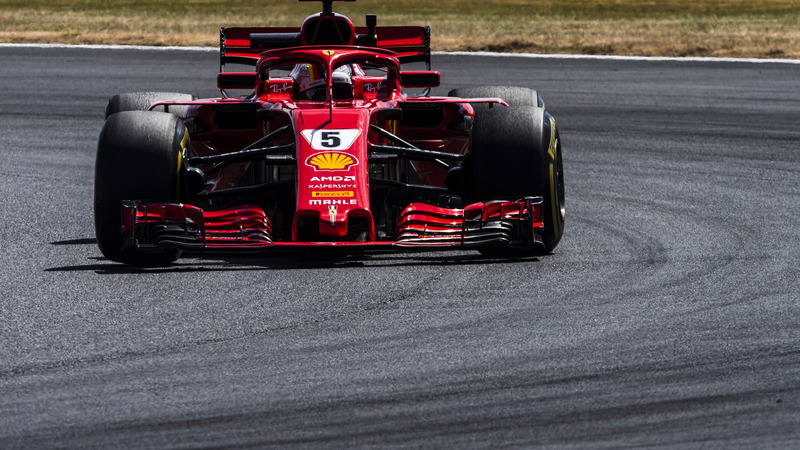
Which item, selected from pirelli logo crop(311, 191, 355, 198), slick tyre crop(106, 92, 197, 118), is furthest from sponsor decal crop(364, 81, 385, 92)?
pirelli logo crop(311, 191, 355, 198)

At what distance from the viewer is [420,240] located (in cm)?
741

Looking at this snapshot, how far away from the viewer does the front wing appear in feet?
24.2

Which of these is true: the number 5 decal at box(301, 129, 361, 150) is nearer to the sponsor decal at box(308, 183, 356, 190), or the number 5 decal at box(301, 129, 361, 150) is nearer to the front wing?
the sponsor decal at box(308, 183, 356, 190)

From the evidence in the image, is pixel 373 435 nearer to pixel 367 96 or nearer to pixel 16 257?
pixel 16 257

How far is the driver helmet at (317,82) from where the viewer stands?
9133mm

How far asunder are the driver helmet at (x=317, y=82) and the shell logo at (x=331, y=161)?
1.44m

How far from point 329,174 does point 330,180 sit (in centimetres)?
5

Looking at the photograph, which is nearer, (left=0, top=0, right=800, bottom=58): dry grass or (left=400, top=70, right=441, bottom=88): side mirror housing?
(left=400, top=70, right=441, bottom=88): side mirror housing

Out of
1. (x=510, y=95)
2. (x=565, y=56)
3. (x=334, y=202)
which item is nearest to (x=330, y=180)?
(x=334, y=202)

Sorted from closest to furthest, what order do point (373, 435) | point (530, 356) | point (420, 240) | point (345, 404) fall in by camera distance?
point (373, 435), point (345, 404), point (530, 356), point (420, 240)

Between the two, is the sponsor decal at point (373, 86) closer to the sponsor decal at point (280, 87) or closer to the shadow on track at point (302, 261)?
the sponsor decal at point (280, 87)

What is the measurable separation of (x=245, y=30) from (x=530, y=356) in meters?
6.01

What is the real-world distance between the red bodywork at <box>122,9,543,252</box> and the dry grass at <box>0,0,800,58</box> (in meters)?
12.2

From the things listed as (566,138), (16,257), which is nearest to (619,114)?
(566,138)
